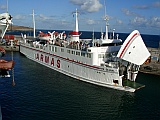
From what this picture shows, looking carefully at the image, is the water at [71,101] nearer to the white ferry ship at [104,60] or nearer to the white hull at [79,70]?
the white hull at [79,70]

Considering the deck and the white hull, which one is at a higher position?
the white hull

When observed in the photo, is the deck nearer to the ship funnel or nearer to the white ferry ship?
the white ferry ship

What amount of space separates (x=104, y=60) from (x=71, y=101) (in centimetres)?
1325

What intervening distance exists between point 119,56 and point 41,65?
28683 millimetres

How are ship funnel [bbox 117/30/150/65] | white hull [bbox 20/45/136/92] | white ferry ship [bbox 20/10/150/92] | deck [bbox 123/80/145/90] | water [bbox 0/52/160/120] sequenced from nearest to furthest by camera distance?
1. water [bbox 0/52/160/120]
2. ship funnel [bbox 117/30/150/65]
3. white ferry ship [bbox 20/10/150/92]
4. deck [bbox 123/80/145/90]
5. white hull [bbox 20/45/136/92]

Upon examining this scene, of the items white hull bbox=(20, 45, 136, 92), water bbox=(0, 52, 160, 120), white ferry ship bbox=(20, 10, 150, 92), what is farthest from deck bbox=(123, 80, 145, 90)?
white hull bbox=(20, 45, 136, 92)

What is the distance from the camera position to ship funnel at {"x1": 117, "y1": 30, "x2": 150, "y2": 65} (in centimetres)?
3606

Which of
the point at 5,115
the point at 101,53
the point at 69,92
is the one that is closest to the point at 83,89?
the point at 69,92

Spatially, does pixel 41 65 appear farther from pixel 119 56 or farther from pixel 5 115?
pixel 5 115

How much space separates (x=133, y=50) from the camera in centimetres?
3681

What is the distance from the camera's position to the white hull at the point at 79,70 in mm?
37603

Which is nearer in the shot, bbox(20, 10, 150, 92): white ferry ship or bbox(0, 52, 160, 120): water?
bbox(0, 52, 160, 120): water

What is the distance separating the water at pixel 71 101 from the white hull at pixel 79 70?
1222 millimetres

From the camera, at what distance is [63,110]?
2873cm
